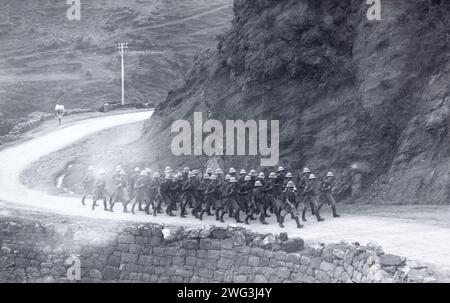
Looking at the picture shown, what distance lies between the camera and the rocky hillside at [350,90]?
22734 millimetres

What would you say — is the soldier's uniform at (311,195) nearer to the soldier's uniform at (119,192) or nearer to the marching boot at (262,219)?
the marching boot at (262,219)

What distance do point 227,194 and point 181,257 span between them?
10.9 ft

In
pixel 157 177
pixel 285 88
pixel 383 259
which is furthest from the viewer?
pixel 285 88

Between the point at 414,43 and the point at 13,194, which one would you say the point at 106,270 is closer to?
the point at 13,194

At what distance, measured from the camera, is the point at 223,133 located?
26.6m

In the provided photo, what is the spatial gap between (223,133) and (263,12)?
5.61 m

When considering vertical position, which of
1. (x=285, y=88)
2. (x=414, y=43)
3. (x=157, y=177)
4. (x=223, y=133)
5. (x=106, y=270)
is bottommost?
(x=106, y=270)

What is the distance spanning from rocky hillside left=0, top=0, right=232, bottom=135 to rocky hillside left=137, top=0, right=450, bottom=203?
37015mm

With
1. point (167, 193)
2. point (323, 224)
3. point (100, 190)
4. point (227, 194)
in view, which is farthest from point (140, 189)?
point (323, 224)

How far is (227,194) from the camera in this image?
21.2 metres

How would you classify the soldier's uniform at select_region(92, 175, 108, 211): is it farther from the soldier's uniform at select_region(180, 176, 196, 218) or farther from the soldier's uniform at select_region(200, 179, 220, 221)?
the soldier's uniform at select_region(200, 179, 220, 221)

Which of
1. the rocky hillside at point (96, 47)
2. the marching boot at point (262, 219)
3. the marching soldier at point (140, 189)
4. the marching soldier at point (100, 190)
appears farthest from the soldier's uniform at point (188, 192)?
the rocky hillside at point (96, 47)

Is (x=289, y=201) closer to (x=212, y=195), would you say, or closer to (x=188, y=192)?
(x=212, y=195)
